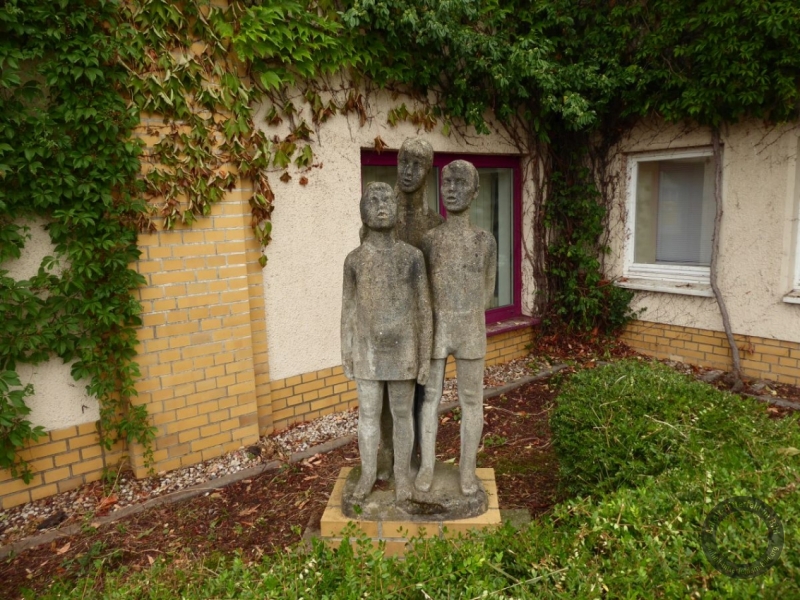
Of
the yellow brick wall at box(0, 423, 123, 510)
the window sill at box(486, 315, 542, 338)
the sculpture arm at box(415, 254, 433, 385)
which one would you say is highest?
the sculpture arm at box(415, 254, 433, 385)

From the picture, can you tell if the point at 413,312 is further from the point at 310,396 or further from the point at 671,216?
the point at 671,216

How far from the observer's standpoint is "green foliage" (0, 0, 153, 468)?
3432 millimetres

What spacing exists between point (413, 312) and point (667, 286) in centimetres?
499

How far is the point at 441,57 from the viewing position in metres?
5.55

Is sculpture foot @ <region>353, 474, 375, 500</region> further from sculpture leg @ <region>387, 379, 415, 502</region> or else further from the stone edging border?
→ the stone edging border

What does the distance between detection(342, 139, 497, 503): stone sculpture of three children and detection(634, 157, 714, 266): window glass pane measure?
189 inches

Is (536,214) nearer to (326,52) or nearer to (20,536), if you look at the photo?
(326,52)

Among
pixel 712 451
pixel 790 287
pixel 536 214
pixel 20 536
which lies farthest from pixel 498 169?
pixel 20 536

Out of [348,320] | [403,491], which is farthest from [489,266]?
[403,491]

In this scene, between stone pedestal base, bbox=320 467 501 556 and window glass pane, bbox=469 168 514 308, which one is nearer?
stone pedestal base, bbox=320 467 501 556

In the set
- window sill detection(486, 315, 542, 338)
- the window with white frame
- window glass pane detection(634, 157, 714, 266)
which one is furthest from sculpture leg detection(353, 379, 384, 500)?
window glass pane detection(634, 157, 714, 266)

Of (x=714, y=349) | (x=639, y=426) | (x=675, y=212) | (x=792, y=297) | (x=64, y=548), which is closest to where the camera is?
(x=639, y=426)

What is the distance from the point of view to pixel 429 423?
305 centimetres

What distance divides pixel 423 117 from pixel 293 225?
1953 mm
